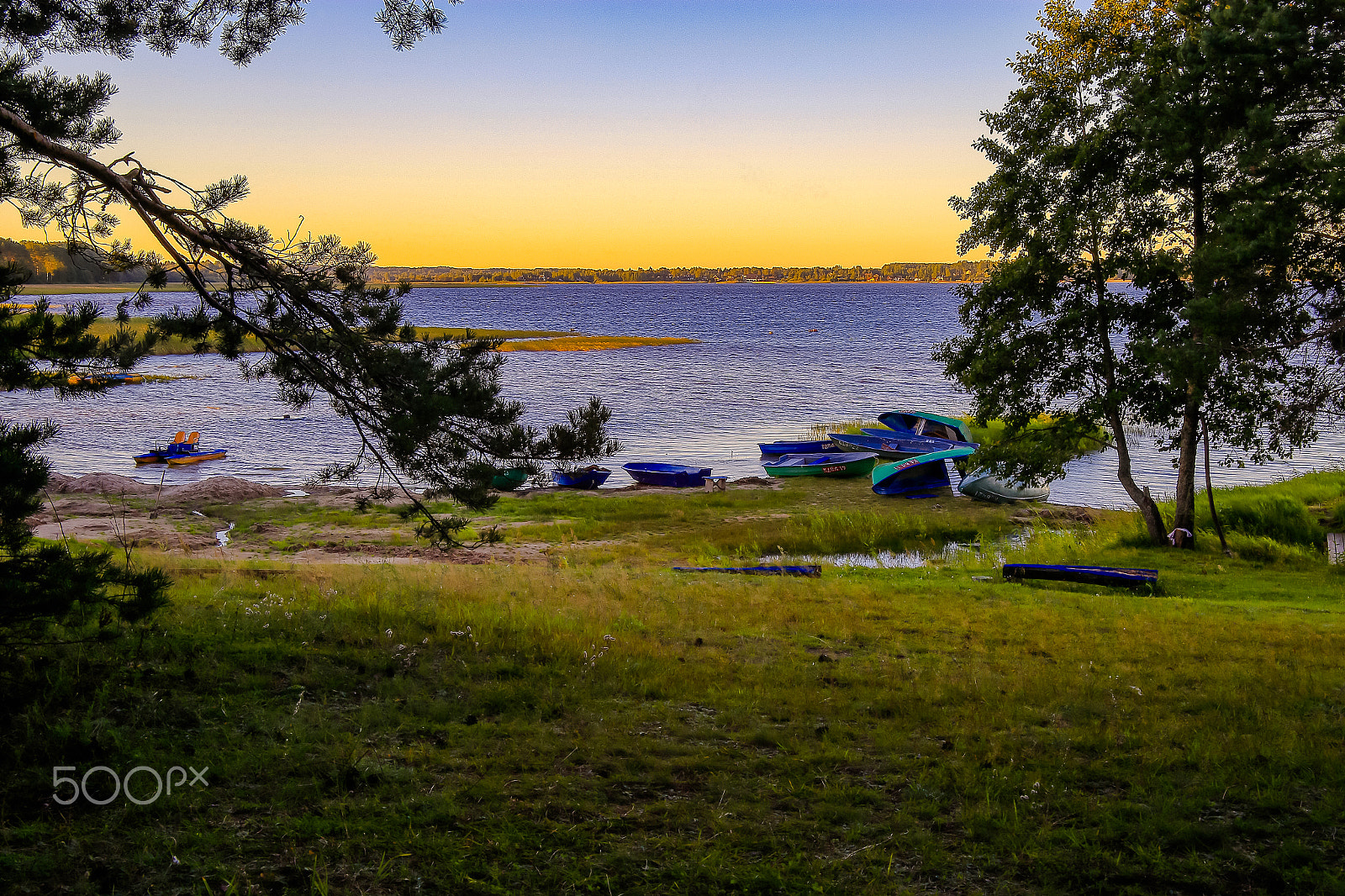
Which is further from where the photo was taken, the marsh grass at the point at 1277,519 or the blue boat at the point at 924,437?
the blue boat at the point at 924,437

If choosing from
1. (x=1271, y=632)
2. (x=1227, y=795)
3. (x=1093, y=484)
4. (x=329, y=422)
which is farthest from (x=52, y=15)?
(x=329, y=422)

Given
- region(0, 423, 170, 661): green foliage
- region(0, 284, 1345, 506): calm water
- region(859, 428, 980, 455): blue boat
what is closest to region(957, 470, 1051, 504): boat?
region(0, 284, 1345, 506): calm water

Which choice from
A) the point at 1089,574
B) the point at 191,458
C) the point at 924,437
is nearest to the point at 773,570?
the point at 1089,574

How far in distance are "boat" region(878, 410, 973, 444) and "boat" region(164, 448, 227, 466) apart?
28281 millimetres

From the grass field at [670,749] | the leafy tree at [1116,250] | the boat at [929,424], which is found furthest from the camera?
the boat at [929,424]

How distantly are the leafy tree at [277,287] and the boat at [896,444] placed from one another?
89.7 feet

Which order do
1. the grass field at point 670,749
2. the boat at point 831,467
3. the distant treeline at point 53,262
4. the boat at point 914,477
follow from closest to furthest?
the grass field at point 670,749, the distant treeline at point 53,262, the boat at point 914,477, the boat at point 831,467

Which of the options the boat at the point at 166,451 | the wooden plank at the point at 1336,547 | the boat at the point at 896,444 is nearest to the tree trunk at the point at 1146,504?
the wooden plank at the point at 1336,547

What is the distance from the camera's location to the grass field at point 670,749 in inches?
183

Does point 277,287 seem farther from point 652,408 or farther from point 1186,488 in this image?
point 652,408

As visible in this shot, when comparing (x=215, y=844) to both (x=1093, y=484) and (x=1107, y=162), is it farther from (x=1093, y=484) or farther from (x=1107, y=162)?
(x=1093, y=484)

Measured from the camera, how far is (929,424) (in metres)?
37.7

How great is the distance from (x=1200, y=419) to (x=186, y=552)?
69.7 feet

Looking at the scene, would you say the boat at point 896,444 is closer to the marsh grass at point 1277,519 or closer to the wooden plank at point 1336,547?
the marsh grass at point 1277,519
